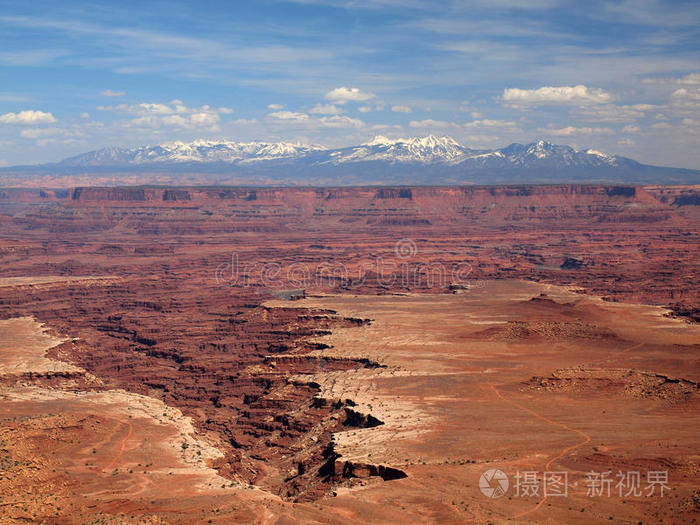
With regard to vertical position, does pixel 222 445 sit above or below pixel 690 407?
below

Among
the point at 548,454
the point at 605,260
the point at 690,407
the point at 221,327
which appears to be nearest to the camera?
the point at 548,454

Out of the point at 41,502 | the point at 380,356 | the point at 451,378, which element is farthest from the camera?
the point at 380,356

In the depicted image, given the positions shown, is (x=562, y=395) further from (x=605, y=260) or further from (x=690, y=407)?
(x=605, y=260)

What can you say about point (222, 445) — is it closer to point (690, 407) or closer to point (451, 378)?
point (451, 378)

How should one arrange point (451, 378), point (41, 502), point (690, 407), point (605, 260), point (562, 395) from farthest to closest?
point (605, 260)
point (451, 378)
point (562, 395)
point (690, 407)
point (41, 502)

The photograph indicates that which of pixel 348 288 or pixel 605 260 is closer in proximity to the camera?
pixel 348 288

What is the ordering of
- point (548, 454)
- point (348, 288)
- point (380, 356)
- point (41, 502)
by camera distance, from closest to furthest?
point (41, 502) < point (548, 454) < point (380, 356) < point (348, 288)

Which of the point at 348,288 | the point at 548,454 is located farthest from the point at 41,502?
the point at 348,288

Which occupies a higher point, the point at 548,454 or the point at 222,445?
the point at 548,454

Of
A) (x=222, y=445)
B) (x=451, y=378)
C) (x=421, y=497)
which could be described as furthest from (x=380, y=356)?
(x=421, y=497)
